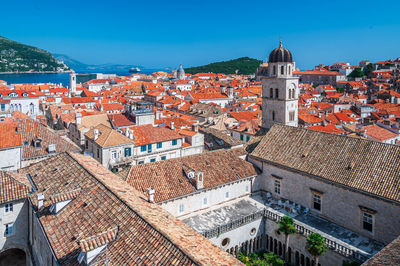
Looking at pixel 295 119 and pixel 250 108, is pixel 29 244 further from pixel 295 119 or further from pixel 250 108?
pixel 250 108

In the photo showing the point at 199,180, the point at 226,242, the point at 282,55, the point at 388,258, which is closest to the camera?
the point at 388,258

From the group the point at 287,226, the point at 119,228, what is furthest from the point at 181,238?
the point at 287,226

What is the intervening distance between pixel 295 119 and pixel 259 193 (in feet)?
43.2

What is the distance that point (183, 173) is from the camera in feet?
94.3

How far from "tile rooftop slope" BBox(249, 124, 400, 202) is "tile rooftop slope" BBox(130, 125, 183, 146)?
13.7 metres

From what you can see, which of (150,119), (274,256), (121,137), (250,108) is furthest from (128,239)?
(250,108)

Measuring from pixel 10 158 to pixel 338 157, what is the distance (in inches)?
1204

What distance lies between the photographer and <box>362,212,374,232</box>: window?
24.2 meters

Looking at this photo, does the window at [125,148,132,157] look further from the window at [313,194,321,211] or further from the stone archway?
the window at [313,194,321,211]

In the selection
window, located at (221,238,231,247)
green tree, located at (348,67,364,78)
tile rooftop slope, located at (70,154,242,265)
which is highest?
green tree, located at (348,67,364,78)

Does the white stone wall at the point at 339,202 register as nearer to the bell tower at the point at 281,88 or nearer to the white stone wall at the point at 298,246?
the white stone wall at the point at 298,246

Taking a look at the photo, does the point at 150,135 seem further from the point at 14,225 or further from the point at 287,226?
the point at 287,226

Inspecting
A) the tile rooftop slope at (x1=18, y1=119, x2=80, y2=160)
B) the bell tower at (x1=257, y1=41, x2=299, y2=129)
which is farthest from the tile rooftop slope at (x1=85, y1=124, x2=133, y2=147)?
the bell tower at (x1=257, y1=41, x2=299, y2=129)

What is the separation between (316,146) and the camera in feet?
98.8
